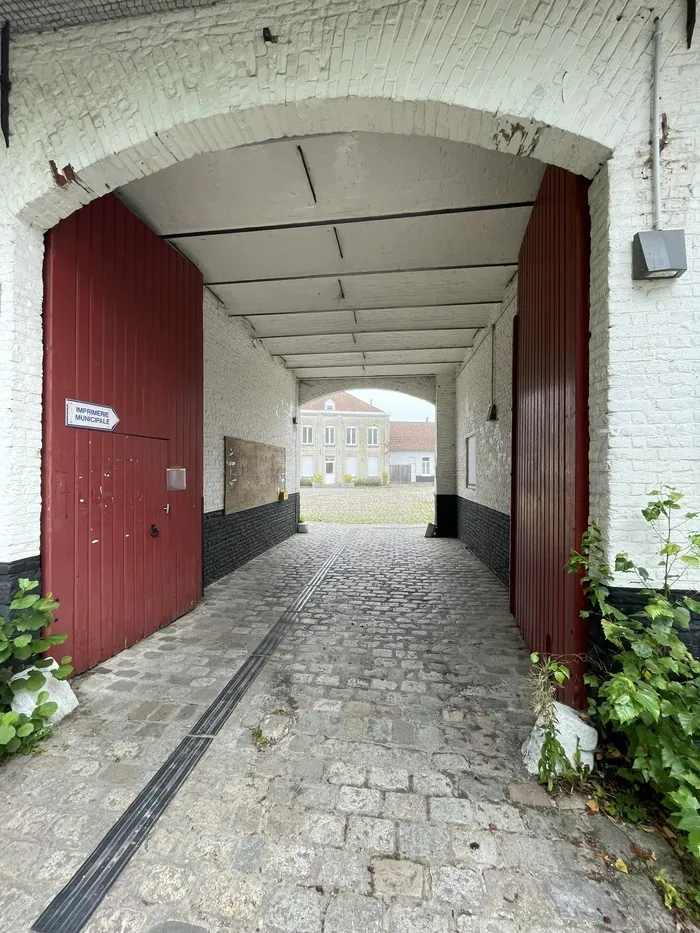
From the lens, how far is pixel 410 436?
1588 inches

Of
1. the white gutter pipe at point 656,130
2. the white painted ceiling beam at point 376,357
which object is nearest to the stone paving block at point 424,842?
the white gutter pipe at point 656,130

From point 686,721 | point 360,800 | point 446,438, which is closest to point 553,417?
point 686,721

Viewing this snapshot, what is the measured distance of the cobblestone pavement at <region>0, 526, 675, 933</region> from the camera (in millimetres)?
1481

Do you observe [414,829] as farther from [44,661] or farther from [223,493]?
[223,493]

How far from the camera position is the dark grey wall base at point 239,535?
18.7 ft

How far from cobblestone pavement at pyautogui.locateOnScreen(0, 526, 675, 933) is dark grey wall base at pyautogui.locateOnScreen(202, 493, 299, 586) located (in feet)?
6.95

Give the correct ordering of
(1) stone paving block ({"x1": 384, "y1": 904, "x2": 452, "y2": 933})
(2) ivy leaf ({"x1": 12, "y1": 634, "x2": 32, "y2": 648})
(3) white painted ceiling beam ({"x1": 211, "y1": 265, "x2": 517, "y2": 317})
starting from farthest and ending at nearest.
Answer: (3) white painted ceiling beam ({"x1": 211, "y1": 265, "x2": 517, "y2": 317}) < (2) ivy leaf ({"x1": 12, "y1": 634, "x2": 32, "y2": 648}) < (1) stone paving block ({"x1": 384, "y1": 904, "x2": 452, "y2": 933})

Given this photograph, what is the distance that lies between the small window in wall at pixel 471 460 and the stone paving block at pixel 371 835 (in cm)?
690

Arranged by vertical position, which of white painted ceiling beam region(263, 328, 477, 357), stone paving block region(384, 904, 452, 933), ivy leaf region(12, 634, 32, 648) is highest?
white painted ceiling beam region(263, 328, 477, 357)

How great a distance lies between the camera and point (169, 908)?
1481mm

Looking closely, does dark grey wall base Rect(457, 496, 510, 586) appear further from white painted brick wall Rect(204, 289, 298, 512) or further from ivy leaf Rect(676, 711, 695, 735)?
white painted brick wall Rect(204, 289, 298, 512)

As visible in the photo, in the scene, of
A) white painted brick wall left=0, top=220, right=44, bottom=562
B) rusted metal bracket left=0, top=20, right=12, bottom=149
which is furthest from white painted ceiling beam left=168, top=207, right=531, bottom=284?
white painted brick wall left=0, top=220, right=44, bottom=562

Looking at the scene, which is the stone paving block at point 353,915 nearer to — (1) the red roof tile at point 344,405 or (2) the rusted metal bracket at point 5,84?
(2) the rusted metal bracket at point 5,84

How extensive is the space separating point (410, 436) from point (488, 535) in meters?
34.0
